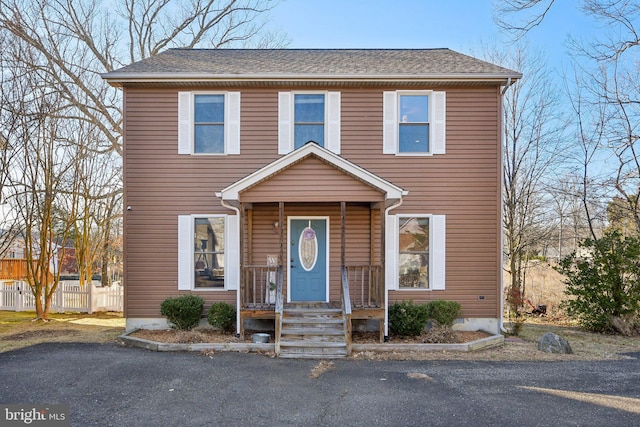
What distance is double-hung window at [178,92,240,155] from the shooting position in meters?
8.99

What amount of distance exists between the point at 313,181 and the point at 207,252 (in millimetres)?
3137

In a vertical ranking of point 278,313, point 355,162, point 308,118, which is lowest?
point 278,313

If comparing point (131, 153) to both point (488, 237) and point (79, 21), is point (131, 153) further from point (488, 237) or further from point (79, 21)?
point (79, 21)

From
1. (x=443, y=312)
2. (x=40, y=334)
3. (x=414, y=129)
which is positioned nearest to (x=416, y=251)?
(x=443, y=312)

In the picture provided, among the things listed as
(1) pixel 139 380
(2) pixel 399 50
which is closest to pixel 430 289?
(1) pixel 139 380

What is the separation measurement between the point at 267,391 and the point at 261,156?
5353mm

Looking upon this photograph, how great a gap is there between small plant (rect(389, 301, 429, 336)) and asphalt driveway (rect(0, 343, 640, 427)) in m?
1.31

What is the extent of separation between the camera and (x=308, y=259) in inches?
358

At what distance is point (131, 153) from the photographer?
352 inches

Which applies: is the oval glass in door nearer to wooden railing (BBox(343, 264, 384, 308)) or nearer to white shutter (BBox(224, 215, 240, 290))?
wooden railing (BBox(343, 264, 384, 308))

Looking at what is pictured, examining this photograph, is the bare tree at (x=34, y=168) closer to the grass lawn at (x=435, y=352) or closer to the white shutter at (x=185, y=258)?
the grass lawn at (x=435, y=352)

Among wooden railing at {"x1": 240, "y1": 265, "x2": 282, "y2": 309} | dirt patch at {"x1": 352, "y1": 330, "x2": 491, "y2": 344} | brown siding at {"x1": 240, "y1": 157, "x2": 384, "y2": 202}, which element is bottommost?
dirt patch at {"x1": 352, "y1": 330, "x2": 491, "y2": 344}

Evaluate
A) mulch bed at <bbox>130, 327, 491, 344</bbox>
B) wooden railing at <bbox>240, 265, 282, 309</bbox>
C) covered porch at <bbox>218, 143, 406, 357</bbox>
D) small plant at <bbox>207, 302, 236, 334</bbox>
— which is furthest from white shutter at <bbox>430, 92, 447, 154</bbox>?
small plant at <bbox>207, 302, 236, 334</bbox>

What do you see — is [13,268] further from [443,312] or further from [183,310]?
[443,312]
